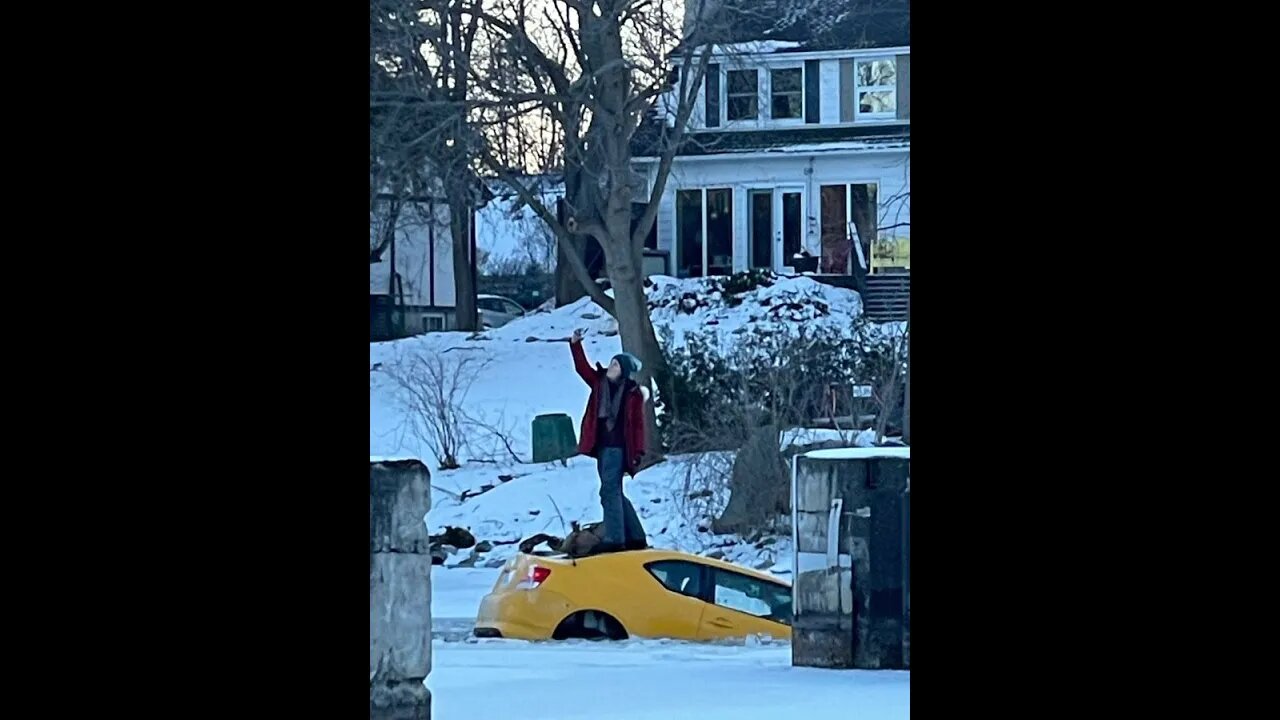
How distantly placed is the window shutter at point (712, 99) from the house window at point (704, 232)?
1618 mm

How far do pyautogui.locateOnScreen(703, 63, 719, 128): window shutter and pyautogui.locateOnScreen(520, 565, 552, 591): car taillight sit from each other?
53.3 feet

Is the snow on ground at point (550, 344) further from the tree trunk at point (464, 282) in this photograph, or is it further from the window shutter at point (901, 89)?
the window shutter at point (901, 89)

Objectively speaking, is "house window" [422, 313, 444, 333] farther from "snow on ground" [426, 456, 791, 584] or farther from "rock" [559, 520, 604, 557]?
"rock" [559, 520, 604, 557]

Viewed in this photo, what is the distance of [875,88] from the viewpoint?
1106 inches

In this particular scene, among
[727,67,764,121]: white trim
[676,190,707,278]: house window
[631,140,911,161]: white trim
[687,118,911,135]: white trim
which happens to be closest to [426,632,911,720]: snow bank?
[727,67,764,121]: white trim

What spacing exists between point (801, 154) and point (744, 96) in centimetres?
186

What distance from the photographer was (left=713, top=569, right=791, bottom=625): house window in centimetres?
1164

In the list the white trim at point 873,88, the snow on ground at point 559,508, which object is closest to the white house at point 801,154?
the white trim at point 873,88
